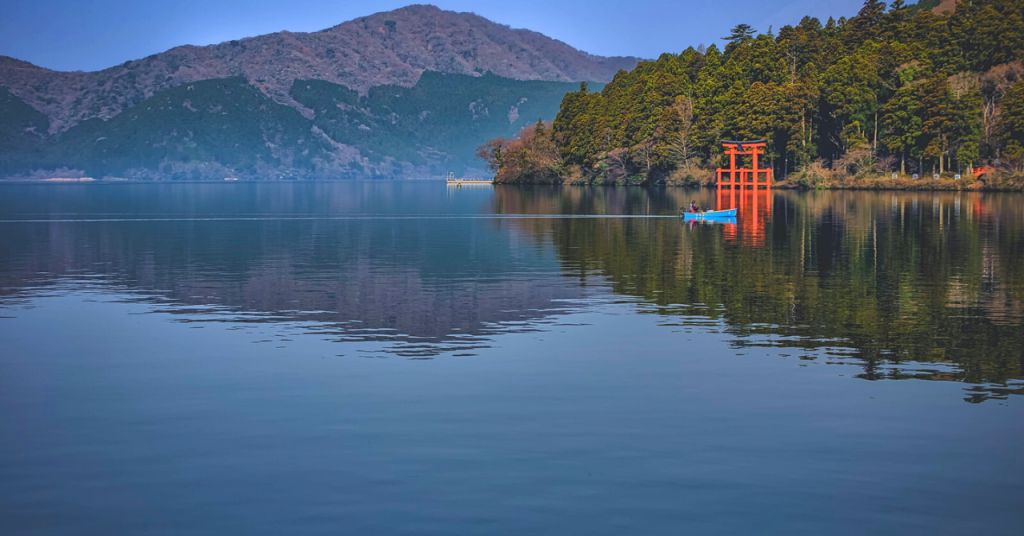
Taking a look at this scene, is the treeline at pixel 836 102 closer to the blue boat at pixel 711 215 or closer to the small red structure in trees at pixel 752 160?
the small red structure in trees at pixel 752 160

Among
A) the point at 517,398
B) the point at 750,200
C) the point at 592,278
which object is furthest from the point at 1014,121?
the point at 517,398

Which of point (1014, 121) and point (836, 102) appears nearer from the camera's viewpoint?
point (1014, 121)

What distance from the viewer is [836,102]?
A: 4670 inches

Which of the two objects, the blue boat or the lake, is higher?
the blue boat

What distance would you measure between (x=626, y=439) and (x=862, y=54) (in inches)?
4743

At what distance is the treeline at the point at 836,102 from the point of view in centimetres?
10744

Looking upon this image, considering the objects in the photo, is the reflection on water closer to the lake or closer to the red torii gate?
the lake

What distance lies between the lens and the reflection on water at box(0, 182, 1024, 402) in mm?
22516

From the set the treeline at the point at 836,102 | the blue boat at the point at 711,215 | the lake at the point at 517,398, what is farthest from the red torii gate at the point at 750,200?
the lake at the point at 517,398

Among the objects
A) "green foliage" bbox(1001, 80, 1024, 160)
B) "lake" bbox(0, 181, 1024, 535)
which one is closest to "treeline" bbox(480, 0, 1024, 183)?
→ "green foliage" bbox(1001, 80, 1024, 160)

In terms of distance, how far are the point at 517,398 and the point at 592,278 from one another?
1826 cm

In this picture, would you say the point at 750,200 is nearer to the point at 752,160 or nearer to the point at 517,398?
the point at 752,160

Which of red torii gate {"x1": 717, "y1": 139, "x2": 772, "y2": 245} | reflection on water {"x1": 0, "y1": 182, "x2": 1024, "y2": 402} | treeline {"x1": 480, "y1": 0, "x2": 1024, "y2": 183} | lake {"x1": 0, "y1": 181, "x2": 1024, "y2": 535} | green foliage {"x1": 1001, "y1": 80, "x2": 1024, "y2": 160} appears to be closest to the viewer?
Result: lake {"x1": 0, "y1": 181, "x2": 1024, "y2": 535}

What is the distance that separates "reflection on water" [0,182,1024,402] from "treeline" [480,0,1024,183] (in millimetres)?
43665
